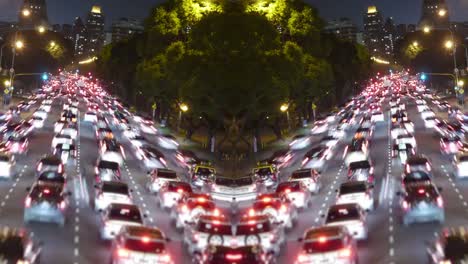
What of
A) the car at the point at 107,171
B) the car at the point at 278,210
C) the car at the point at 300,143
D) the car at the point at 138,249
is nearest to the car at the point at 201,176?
the car at the point at 107,171

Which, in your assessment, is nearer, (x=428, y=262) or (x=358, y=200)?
(x=428, y=262)

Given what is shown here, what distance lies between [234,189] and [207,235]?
13.0 meters

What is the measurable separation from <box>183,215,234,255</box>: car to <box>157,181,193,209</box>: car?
7.64 meters

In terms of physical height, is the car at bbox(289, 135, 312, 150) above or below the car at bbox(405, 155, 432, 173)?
below

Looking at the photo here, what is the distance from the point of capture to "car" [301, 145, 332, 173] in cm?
4831

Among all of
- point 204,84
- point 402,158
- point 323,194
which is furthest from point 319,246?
point 204,84

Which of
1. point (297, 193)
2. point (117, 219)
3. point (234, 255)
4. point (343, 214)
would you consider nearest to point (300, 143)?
point (297, 193)

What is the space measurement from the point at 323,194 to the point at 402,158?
1102cm

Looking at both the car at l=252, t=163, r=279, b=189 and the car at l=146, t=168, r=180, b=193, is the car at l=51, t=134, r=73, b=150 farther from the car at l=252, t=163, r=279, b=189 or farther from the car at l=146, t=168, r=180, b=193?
the car at l=252, t=163, r=279, b=189

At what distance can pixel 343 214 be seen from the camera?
26.2m

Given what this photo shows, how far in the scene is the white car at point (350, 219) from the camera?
2562 cm

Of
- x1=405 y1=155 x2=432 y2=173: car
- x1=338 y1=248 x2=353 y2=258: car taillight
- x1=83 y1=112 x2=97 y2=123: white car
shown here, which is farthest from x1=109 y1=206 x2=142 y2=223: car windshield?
x1=83 y1=112 x2=97 y2=123: white car

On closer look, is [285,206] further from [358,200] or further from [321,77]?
[321,77]

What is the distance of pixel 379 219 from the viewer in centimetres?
2930
